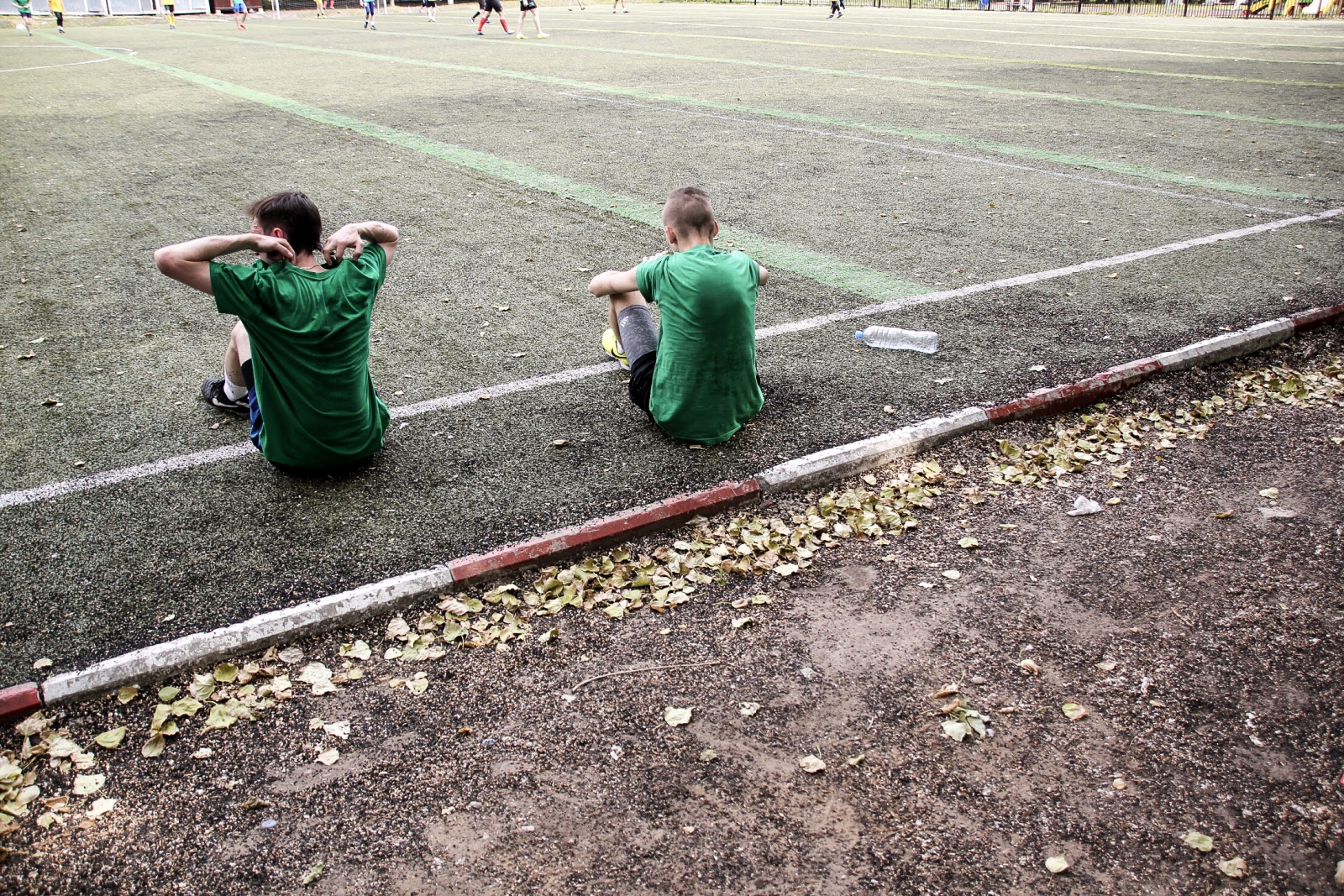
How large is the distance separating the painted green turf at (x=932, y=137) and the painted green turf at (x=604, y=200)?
4.79 metres

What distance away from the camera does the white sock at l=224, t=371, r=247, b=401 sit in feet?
18.3

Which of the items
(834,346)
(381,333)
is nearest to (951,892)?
(834,346)

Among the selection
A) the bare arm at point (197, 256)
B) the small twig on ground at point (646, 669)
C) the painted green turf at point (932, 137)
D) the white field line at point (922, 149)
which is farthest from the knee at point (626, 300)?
the painted green turf at point (932, 137)

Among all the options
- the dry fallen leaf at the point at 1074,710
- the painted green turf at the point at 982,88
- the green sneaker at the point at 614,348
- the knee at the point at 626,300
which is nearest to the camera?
the dry fallen leaf at the point at 1074,710

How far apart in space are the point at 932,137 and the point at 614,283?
31.2 feet

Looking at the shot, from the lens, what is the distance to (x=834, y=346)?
22.0 feet

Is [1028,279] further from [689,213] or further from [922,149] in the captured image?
[922,149]

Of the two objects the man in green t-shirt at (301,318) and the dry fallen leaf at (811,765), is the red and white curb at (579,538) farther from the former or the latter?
the dry fallen leaf at (811,765)

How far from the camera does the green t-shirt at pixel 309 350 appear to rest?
4445 millimetres

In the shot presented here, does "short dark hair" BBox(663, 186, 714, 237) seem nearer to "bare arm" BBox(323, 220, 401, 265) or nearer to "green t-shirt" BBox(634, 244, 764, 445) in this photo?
"green t-shirt" BBox(634, 244, 764, 445)

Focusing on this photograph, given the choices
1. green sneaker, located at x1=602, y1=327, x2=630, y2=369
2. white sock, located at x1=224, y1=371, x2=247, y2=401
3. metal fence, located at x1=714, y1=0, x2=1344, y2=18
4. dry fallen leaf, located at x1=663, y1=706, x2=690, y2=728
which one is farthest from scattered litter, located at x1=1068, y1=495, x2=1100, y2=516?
metal fence, located at x1=714, y1=0, x2=1344, y2=18

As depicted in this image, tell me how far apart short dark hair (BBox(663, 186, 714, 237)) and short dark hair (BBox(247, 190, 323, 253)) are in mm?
1680

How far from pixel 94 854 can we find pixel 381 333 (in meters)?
4.47

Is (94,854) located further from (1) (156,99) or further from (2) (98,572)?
(1) (156,99)
